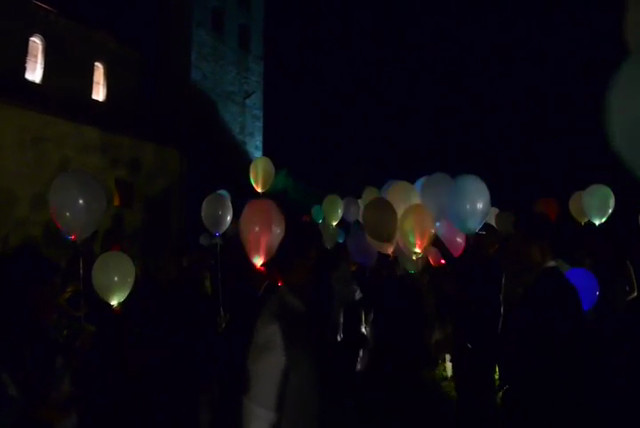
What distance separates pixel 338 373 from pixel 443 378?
4.41 ft

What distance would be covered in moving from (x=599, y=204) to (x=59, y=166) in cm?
1043

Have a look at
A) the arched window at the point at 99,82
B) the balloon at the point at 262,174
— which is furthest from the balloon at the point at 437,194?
the arched window at the point at 99,82

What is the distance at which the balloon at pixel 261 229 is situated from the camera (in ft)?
21.6

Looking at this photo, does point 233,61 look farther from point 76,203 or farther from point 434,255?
point 76,203

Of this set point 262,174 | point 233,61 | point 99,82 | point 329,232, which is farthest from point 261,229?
point 233,61

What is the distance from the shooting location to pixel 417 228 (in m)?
6.81

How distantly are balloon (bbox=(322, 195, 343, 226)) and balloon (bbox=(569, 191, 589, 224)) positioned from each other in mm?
3661

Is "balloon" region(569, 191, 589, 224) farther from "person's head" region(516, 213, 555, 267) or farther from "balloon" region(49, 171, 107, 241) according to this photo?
"balloon" region(49, 171, 107, 241)

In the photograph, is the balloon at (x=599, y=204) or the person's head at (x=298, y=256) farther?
the balloon at (x=599, y=204)

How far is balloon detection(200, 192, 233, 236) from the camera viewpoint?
8852 millimetres

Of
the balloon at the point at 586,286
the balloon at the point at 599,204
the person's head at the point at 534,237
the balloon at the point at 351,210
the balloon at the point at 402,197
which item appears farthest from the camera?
the balloon at the point at 351,210

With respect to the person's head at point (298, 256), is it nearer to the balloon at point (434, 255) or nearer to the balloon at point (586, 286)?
the balloon at point (586, 286)

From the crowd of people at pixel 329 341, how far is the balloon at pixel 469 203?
1.42 ft

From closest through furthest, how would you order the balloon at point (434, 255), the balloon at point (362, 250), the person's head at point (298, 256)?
the person's head at point (298, 256) < the balloon at point (434, 255) < the balloon at point (362, 250)
